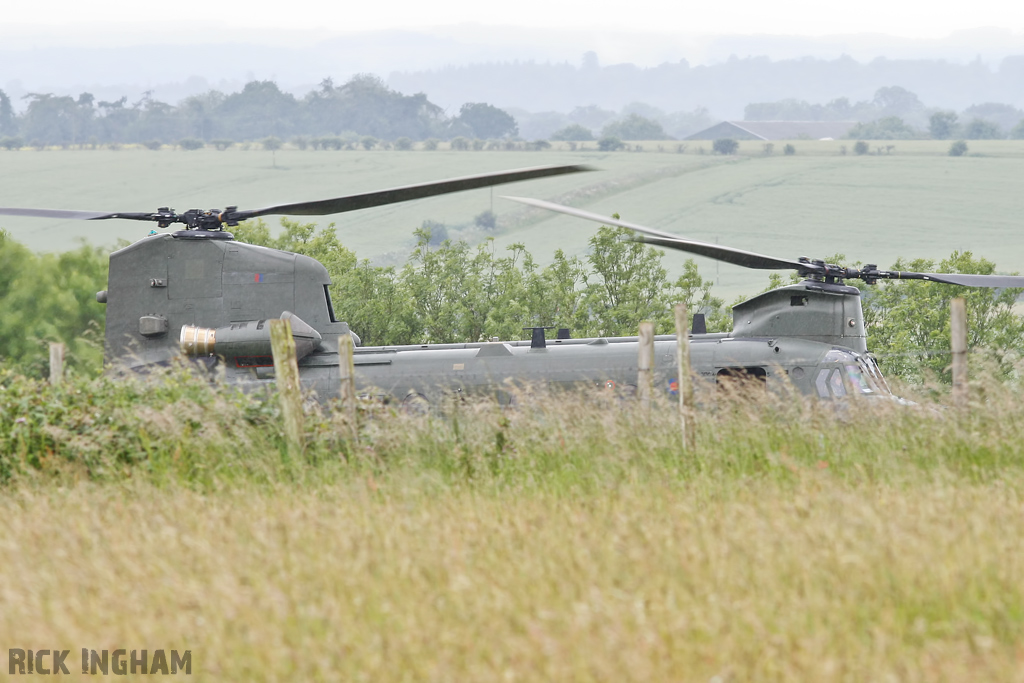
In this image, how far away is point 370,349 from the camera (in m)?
14.5

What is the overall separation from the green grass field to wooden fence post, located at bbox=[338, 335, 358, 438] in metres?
93.6

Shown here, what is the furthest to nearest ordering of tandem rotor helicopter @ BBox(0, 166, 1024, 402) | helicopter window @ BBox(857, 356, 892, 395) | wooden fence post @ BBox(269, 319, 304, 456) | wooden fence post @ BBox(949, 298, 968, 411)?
tandem rotor helicopter @ BBox(0, 166, 1024, 402)
helicopter window @ BBox(857, 356, 892, 395)
wooden fence post @ BBox(949, 298, 968, 411)
wooden fence post @ BBox(269, 319, 304, 456)

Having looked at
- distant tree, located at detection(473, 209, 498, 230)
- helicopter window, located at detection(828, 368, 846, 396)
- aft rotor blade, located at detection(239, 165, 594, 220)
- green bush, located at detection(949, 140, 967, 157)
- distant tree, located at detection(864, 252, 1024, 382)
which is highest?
green bush, located at detection(949, 140, 967, 157)

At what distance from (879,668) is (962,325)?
7.60 m

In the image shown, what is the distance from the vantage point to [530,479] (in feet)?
27.9

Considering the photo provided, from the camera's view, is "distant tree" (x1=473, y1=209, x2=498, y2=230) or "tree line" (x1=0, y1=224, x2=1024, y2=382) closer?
"tree line" (x1=0, y1=224, x2=1024, y2=382)

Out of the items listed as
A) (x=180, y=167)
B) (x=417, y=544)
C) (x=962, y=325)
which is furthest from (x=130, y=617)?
(x=180, y=167)

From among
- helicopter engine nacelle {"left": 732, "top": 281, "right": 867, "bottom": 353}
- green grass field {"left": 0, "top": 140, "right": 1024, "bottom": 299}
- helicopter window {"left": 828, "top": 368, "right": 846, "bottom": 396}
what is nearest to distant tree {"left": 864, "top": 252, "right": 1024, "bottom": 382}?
helicopter engine nacelle {"left": 732, "top": 281, "right": 867, "bottom": 353}

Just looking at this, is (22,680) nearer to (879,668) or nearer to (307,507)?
(307,507)

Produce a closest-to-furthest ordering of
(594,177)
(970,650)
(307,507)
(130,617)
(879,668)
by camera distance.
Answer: (879,668)
(970,650)
(130,617)
(307,507)
(594,177)

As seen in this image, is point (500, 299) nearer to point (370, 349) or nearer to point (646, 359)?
point (370, 349)

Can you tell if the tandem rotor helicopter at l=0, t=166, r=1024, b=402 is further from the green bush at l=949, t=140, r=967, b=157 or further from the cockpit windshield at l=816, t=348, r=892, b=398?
the green bush at l=949, t=140, r=967, b=157

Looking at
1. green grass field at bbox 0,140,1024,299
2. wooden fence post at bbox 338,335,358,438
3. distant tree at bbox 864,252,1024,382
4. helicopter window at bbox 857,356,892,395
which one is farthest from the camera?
green grass field at bbox 0,140,1024,299

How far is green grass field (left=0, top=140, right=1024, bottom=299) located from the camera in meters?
118
